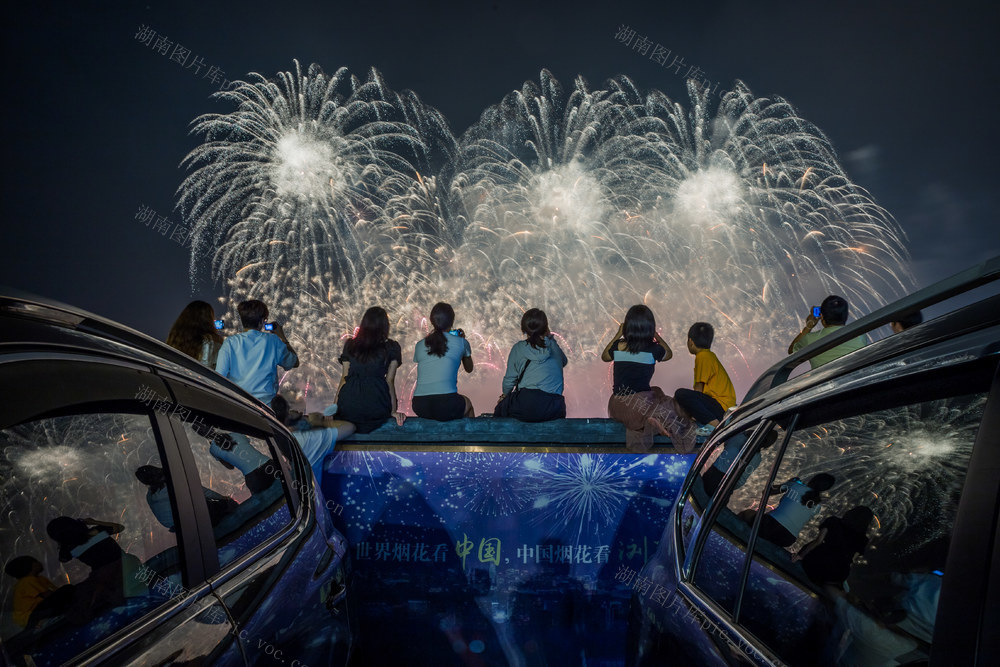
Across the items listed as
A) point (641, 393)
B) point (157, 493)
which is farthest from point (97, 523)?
point (641, 393)

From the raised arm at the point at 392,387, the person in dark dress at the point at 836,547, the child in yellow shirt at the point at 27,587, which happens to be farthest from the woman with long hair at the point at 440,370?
the child in yellow shirt at the point at 27,587

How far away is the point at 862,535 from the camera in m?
1.29

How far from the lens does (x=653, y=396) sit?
17.1ft

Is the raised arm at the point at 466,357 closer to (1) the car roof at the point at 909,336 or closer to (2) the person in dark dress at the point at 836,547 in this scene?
(1) the car roof at the point at 909,336

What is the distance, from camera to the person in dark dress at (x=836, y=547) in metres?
1.29

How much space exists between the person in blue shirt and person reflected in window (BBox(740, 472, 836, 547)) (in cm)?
492

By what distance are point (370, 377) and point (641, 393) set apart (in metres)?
2.58

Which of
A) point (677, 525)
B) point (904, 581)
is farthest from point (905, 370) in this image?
point (677, 525)

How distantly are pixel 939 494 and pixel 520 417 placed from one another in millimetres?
4554

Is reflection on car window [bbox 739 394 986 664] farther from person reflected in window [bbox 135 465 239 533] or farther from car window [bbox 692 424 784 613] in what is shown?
person reflected in window [bbox 135 465 239 533]

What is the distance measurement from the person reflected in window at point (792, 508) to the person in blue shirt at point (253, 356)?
16.1 ft

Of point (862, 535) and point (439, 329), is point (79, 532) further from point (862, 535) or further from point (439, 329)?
point (439, 329)

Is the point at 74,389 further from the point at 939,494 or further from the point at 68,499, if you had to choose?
the point at 939,494

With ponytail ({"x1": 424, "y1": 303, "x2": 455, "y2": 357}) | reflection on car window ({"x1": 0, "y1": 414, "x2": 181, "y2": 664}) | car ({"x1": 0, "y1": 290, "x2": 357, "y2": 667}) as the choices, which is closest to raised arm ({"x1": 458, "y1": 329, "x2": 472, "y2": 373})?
ponytail ({"x1": 424, "y1": 303, "x2": 455, "y2": 357})
